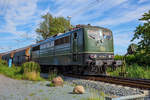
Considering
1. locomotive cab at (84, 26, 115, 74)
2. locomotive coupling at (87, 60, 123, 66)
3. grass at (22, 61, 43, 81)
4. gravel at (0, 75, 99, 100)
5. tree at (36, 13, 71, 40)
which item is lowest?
gravel at (0, 75, 99, 100)

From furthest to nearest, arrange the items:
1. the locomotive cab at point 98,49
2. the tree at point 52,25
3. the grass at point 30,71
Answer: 1. the tree at point 52,25
2. the grass at point 30,71
3. the locomotive cab at point 98,49

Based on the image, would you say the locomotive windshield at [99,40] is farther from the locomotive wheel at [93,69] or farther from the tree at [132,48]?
the tree at [132,48]

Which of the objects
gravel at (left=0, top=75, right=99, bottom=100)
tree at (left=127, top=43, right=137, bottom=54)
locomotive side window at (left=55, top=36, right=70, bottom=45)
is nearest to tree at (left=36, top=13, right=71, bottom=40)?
locomotive side window at (left=55, top=36, right=70, bottom=45)

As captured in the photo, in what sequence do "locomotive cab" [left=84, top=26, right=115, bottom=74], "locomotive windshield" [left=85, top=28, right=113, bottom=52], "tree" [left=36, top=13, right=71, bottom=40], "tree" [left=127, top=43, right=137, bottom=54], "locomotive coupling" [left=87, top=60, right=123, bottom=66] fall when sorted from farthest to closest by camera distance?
"tree" [left=36, top=13, right=71, bottom=40] < "tree" [left=127, top=43, right=137, bottom=54] < "locomotive windshield" [left=85, top=28, right=113, bottom=52] < "locomotive cab" [left=84, top=26, right=115, bottom=74] < "locomotive coupling" [left=87, top=60, right=123, bottom=66]

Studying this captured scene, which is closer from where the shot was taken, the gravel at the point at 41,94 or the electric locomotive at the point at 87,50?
the gravel at the point at 41,94

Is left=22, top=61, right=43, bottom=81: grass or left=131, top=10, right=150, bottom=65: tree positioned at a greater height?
left=131, top=10, right=150, bottom=65: tree

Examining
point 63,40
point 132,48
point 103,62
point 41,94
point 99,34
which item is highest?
point 99,34

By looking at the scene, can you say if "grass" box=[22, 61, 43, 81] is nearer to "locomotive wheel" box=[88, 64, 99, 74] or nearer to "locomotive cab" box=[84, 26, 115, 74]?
"locomotive wheel" box=[88, 64, 99, 74]

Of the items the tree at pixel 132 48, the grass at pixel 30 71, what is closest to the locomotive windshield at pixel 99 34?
the tree at pixel 132 48

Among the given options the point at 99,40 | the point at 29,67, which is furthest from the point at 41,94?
the point at 29,67

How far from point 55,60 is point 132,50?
5.94m

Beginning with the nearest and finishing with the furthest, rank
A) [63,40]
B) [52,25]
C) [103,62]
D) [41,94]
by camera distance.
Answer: [41,94] → [103,62] → [63,40] → [52,25]

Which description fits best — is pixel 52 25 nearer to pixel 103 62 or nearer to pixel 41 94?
pixel 103 62

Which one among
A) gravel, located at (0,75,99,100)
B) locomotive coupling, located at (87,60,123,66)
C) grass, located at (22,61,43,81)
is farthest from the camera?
grass, located at (22,61,43,81)
